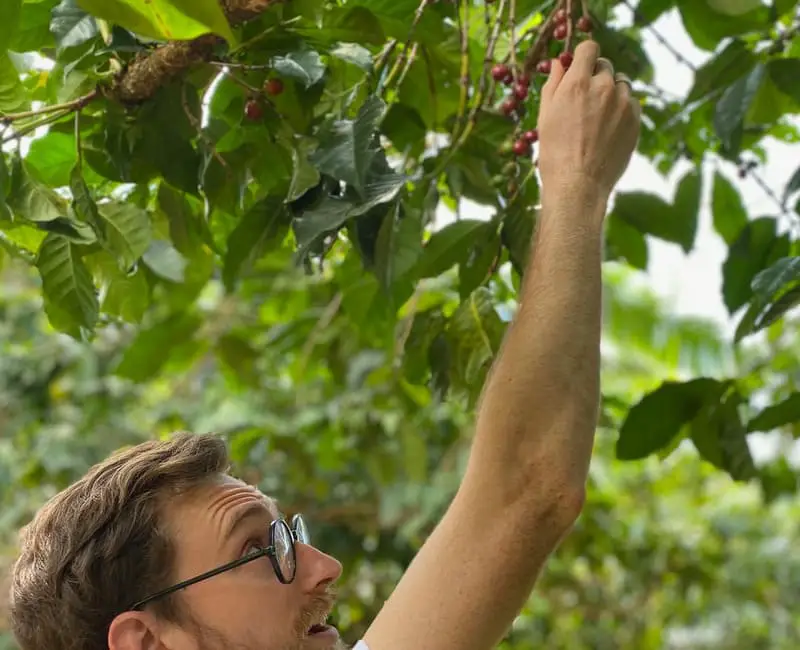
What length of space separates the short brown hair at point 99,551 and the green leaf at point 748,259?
0.66 m

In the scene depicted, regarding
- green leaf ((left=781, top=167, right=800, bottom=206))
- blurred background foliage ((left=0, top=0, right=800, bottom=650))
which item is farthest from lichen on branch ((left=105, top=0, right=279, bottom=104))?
green leaf ((left=781, top=167, right=800, bottom=206))

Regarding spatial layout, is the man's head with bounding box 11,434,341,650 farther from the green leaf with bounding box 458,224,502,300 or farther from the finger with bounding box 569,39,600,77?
the finger with bounding box 569,39,600,77

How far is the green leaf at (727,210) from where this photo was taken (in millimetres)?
1442

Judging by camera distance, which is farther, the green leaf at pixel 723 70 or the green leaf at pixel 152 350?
the green leaf at pixel 152 350

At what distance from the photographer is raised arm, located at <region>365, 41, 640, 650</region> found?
2.90ft

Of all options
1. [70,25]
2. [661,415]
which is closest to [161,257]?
[70,25]

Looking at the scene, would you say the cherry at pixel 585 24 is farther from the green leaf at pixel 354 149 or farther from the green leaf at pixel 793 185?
the green leaf at pixel 793 185

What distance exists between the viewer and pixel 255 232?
112 centimetres

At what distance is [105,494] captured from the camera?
96 centimetres

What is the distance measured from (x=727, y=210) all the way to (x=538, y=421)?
2.21ft

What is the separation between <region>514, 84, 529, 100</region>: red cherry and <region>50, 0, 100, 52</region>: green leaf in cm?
Answer: 38

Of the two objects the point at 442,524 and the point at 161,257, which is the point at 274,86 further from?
the point at 442,524

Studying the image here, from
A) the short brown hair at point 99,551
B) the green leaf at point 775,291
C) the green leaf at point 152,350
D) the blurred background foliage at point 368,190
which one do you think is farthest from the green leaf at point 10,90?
the green leaf at point 152,350

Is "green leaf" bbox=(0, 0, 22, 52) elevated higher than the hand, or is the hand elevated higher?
"green leaf" bbox=(0, 0, 22, 52)
